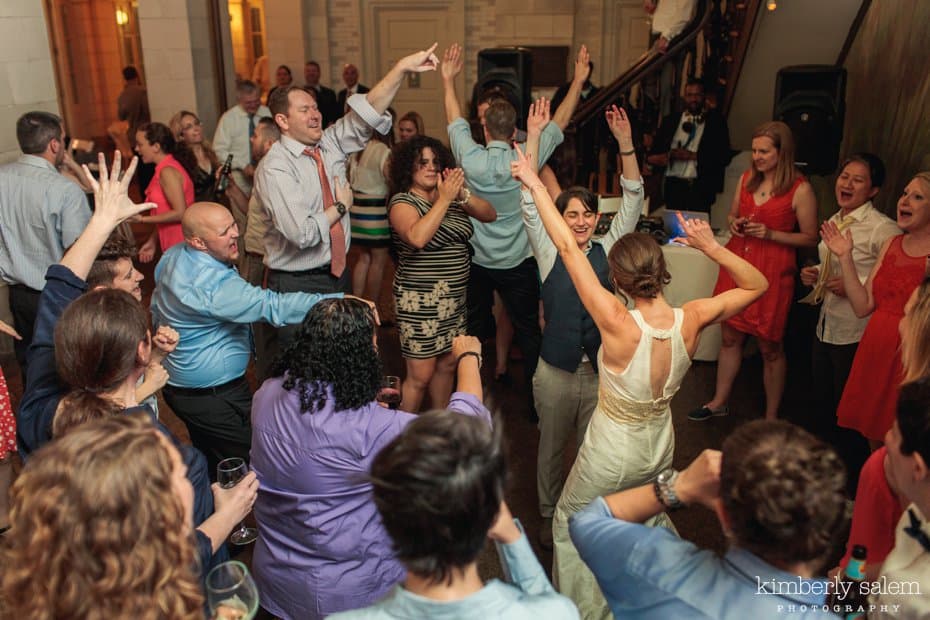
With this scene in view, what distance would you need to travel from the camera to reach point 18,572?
47.8 inches

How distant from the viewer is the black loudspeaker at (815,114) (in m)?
4.68

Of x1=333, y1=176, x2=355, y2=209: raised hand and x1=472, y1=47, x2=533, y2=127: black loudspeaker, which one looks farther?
x1=472, y1=47, x2=533, y2=127: black loudspeaker

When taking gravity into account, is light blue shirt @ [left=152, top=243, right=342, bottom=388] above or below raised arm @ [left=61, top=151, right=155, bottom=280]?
below

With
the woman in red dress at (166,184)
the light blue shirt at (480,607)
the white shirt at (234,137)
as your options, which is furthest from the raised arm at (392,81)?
the white shirt at (234,137)

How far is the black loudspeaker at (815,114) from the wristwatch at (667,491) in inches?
146

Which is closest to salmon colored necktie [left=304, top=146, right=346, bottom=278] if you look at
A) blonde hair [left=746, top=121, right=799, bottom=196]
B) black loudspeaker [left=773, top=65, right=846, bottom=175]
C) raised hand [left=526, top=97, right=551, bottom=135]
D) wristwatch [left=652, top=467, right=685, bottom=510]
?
raised hand [left=526, top=97, right=551, bottom=135]

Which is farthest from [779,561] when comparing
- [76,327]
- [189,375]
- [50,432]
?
[189,375]

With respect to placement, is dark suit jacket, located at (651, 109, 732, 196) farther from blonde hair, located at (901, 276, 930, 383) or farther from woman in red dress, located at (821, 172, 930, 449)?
blonde hair, located at (901, 276, 930, 383)

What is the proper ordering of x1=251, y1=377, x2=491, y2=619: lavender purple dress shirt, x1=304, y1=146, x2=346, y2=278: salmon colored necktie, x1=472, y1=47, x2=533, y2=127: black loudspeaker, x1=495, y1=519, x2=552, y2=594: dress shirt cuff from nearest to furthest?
x1=495, y1=519, x2=552, y2=594: dress shirt cuff, x1=251, y1=377, x2=491, y2=619: lavender purple dress shirt, x1=304, y1=146, x2=346, y2=278: salmon colored necktie, x1=472, y1=47, x2=533, y2=127: black loudspeaker

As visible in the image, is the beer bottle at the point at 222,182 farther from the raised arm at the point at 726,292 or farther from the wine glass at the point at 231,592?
the wine glass at the point at 231,592

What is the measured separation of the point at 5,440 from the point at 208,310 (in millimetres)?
910

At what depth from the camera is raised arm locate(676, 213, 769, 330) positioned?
93.7 inches

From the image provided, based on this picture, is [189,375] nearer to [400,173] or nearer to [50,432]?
[50,432]

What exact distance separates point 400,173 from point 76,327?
1875mm
